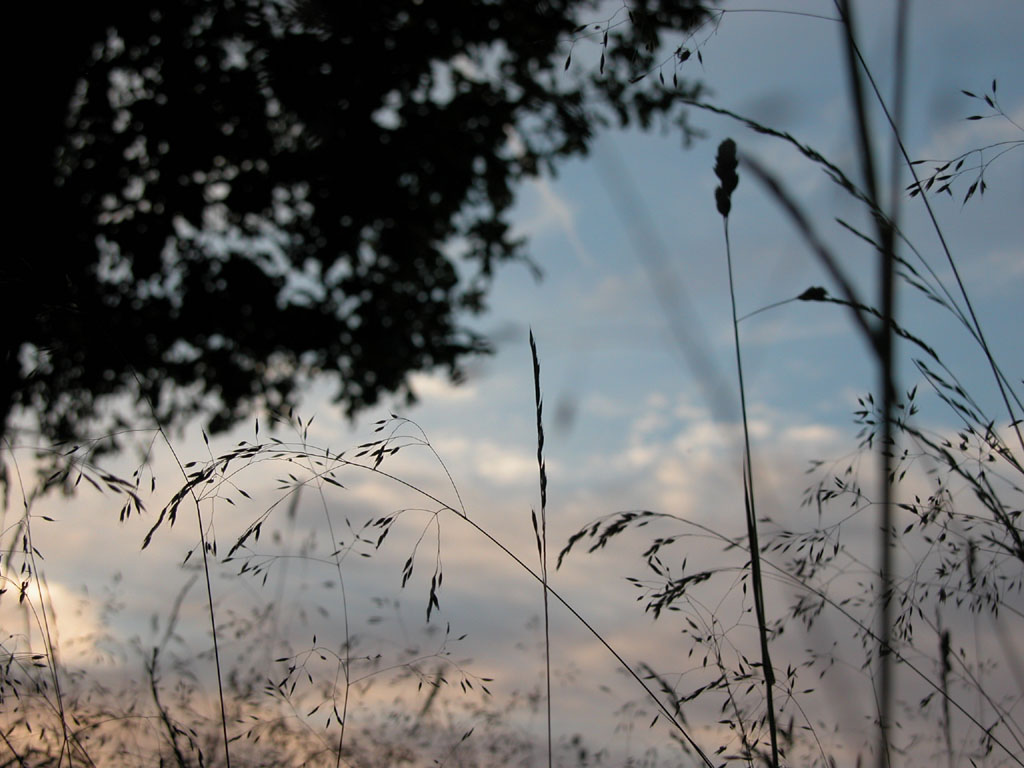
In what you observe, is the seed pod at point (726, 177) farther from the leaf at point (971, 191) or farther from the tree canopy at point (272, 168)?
the tree canopy at point (272, 168)

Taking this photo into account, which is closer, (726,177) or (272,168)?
(726,177)

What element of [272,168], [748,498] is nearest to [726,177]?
[748,498]

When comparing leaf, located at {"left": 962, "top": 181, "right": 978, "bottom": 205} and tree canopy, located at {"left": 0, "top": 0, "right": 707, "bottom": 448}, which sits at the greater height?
tree canopy, located at {"left": 0, "top": 0, "right": 707, "bottom": 448}

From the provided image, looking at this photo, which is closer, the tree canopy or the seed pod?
the seed pod

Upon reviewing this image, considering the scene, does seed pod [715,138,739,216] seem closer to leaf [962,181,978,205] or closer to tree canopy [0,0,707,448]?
leaf [962,181,978,205]

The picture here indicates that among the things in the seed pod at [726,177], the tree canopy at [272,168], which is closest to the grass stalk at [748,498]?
the seed pod at [726,177]

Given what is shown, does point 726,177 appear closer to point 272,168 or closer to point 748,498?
point 748,498

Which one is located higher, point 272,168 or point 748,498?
point 272,168

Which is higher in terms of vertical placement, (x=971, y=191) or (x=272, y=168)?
(x=272, y=168)

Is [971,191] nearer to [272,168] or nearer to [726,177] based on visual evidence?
[726,177]

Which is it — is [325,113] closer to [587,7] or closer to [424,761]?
[587,7]

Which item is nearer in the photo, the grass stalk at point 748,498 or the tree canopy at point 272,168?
the grass stalk at point 748,498

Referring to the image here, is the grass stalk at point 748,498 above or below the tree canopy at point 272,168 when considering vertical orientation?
below

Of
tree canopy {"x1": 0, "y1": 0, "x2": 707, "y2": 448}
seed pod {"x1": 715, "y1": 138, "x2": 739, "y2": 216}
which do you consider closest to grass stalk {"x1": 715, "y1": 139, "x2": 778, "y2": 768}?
seed pod {"x1": 715, "y1": 138, "x2": 739, "y2": 216}
